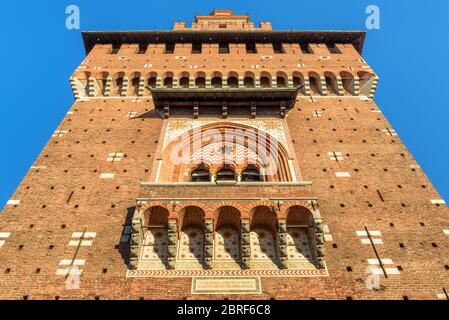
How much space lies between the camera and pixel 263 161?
12.0 meters

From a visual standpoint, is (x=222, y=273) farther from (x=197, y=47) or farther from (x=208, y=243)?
(x=197, y=47)

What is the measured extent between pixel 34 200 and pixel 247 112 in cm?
688

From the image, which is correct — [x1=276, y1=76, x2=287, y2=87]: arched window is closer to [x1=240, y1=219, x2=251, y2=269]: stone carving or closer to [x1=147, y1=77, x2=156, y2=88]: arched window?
[x1=147, y1=77, x2=156, y2=88]: arched window

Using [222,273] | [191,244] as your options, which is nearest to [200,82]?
[191,244]

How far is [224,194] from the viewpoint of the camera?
30.4ft

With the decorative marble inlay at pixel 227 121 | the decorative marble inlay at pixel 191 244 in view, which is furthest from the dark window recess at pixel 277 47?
the decorative marble inlay at pixel 191 244

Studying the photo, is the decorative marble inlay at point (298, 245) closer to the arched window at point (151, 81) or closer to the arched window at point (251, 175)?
the arched window at point (251, 175)

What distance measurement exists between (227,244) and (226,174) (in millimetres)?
3135

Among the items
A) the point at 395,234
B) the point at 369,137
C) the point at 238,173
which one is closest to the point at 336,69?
the point at 369,137

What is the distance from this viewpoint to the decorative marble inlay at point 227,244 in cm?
878

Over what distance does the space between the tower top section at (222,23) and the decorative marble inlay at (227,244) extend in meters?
14.6
